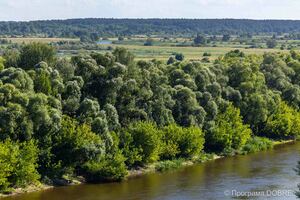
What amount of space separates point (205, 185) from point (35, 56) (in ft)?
79.3

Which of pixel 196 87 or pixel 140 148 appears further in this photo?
pixel 196 87

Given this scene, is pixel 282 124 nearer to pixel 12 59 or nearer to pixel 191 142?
pixel 191 142

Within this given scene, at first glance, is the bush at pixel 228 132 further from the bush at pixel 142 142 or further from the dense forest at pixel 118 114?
the bush at pixel 142 142

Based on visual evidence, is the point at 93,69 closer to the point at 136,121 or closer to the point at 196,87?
the point at 136,121

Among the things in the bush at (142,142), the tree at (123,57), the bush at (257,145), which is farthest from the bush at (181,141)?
the bush at (257,145)

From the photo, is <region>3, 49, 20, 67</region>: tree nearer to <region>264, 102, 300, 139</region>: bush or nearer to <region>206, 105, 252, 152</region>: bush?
<region>206, 105, 252, 152</region>: bush

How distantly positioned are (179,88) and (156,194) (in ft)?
71.8

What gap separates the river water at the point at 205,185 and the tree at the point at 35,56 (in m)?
16.7

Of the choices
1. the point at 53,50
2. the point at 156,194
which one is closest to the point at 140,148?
the point at 156,194

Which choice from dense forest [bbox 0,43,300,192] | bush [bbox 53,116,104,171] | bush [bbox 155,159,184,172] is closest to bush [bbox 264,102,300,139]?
dense forest [bbox 0,43,300,192]

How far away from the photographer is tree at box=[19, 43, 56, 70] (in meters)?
70.0

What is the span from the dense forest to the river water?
7.75 ft

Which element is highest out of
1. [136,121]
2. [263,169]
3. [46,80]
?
[46,80]

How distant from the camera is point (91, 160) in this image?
6225 centimetres
